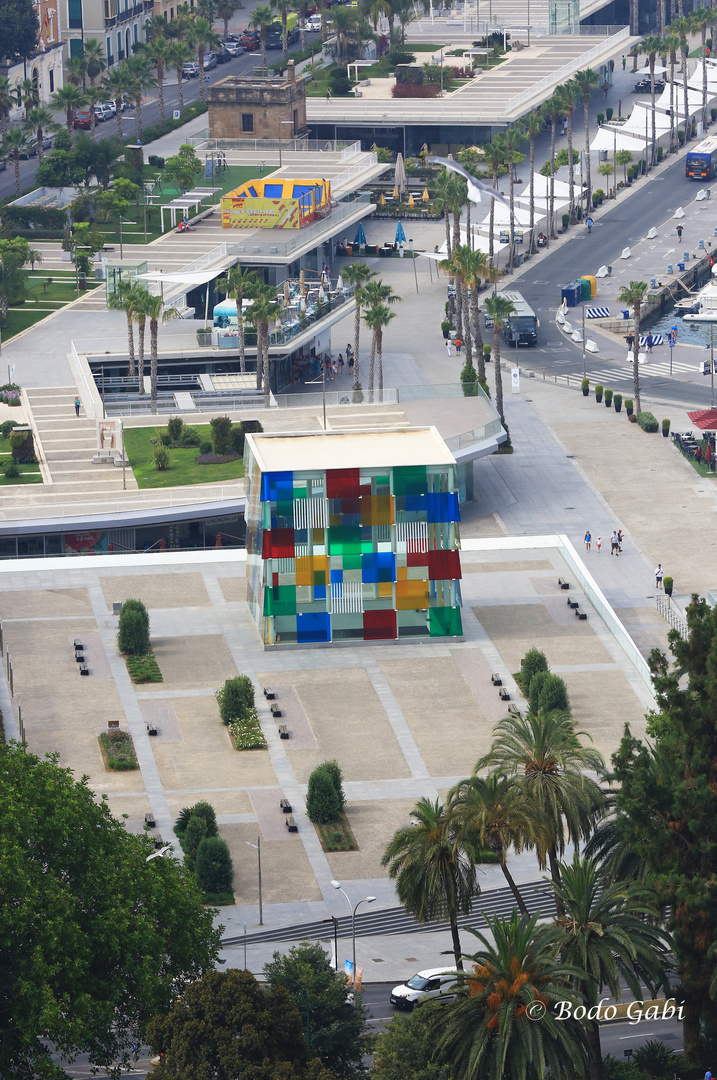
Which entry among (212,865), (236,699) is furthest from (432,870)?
(236,699)

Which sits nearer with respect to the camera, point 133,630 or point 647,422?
point 133,630

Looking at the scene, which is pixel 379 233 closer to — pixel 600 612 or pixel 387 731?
pixel 600 612

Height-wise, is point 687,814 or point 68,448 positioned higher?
point 687,814

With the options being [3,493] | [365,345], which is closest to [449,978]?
[3,493]

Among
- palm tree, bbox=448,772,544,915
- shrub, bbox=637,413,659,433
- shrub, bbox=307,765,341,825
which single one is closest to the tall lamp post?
shrub, bbox=307,765,341,825

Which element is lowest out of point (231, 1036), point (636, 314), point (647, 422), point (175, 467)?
point (647, 422)

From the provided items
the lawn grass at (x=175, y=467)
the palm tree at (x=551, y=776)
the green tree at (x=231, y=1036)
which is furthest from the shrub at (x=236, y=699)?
the lawn grass at (x=175, y=467)

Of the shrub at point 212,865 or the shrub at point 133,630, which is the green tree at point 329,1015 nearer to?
the shrub at point 212,865

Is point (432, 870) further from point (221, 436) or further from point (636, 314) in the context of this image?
point (636, 314)
